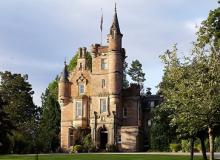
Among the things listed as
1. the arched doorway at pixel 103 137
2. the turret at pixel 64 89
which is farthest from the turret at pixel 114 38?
the arched doorway at pixel 103 137

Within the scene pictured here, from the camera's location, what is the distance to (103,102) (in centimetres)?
6956

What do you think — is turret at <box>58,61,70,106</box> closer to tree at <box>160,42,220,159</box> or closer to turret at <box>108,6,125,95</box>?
turret at <box>108,6,125,95</box>

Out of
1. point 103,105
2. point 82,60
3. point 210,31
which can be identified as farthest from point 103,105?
point 210,31

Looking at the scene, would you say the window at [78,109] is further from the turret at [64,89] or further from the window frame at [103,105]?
the window frame at [103,105]

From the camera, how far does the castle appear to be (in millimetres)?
67062

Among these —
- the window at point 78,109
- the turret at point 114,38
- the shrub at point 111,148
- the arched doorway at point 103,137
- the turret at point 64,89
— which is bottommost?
the shrub at point 111,148

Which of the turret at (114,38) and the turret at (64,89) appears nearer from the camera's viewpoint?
the turret at (114,38)

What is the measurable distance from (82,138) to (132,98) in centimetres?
937

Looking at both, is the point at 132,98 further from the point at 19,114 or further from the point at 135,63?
the point at 135,63

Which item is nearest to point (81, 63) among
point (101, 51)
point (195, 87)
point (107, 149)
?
point (101, 51)

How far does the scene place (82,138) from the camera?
227 ft

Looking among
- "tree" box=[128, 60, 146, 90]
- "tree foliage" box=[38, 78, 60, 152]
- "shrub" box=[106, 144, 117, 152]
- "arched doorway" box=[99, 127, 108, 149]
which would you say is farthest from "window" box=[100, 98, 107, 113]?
"tree" box=[128, 60, 146, 90]

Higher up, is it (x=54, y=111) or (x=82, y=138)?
(x=54, y=111)

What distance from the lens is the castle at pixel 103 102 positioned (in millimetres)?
67062
